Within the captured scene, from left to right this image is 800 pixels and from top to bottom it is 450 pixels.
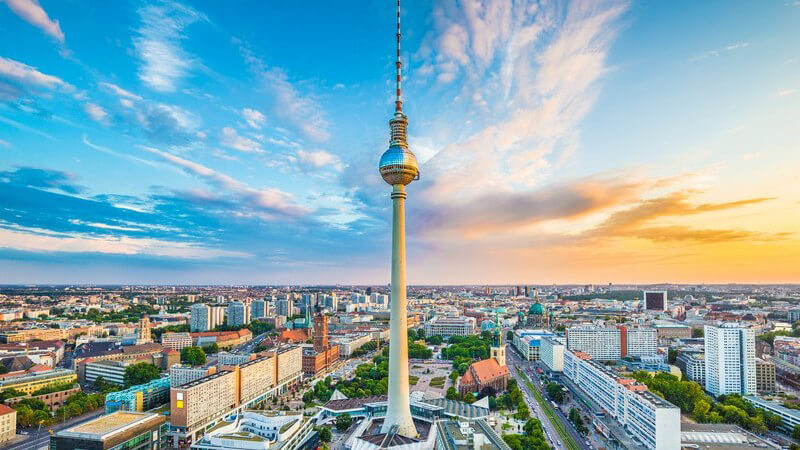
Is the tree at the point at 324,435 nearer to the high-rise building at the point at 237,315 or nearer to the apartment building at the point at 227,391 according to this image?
the apartment building at the point at 227,391

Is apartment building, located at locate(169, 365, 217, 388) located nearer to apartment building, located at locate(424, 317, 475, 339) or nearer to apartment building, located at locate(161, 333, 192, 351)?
apartment building, located at locate(161, 333, 192, 351)

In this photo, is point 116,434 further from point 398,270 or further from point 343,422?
point 398,270

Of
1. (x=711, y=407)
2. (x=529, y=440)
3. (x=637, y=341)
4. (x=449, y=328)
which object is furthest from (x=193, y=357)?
(x=637, y=341)

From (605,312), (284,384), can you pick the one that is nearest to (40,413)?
(284,384)

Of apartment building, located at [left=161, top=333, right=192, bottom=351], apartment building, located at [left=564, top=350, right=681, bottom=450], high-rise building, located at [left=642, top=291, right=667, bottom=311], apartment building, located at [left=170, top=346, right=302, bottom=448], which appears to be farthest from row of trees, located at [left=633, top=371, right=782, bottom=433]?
high-rise building, located at [left=642, top=291, right=667, bottom=311]

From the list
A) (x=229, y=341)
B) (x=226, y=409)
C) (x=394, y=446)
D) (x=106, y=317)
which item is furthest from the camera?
(x=106, y=317)

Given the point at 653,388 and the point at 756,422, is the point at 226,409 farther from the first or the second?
the point at 756,422
